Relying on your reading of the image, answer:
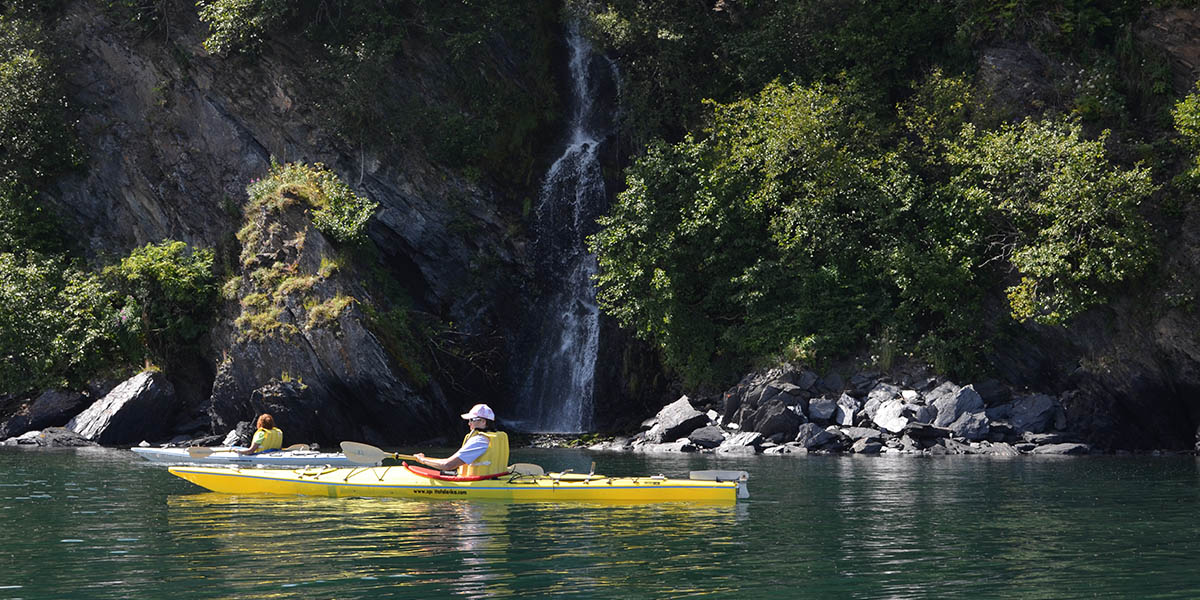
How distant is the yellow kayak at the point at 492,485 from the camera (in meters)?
15.1

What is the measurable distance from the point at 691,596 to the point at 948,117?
69.9 feet

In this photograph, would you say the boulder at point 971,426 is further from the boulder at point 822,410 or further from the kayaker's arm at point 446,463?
the kayaker's arm at point 446,463

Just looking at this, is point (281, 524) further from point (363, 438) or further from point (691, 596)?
point (363, 438)

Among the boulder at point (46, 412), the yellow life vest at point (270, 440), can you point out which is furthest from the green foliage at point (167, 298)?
the yellow life vest at point (270, 440)

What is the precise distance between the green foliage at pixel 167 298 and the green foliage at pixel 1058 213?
64.4ft

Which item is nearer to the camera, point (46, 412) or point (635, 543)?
point (635, 543)

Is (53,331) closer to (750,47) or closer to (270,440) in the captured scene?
(270,440)

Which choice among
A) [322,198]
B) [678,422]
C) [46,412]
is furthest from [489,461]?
[46,412]

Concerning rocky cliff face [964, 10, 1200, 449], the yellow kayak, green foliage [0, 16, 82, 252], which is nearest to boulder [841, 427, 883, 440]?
rocky cliff face [964, 10, 1200, 449]

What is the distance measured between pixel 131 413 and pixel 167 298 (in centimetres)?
409

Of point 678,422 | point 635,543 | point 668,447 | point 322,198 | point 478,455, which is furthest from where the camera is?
point 322,198

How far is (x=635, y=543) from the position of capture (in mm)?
11516

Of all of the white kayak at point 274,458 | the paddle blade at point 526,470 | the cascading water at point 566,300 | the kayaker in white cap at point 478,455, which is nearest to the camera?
the kayaker in white cap at point 478,455

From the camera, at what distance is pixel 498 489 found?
15516mm
